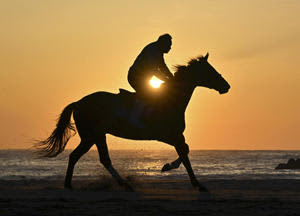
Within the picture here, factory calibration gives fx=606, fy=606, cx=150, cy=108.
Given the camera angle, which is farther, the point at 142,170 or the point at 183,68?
the point at 142,170

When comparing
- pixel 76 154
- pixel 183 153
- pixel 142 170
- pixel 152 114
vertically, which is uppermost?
pixel 152 114

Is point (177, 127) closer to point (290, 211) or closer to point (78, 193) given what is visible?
point (78, 193)

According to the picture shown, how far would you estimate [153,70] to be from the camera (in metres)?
12.8

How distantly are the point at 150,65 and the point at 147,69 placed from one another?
11 centimetres

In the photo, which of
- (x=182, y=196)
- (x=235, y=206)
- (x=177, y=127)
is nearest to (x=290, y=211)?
(x=235, y=206)

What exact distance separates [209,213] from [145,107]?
407 centimetres

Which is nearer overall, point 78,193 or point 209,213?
point 209,213

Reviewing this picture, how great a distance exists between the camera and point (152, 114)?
12.9 metres

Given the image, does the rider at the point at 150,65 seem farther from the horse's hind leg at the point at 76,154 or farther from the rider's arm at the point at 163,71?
the horse's hind leg at the point at 76,154

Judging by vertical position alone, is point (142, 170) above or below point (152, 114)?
below

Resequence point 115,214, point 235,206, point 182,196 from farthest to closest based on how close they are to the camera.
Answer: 1. point 182,196
2. point 235,206
3. point 115,214

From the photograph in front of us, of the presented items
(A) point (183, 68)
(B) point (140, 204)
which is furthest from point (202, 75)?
(B) point (140, 204)

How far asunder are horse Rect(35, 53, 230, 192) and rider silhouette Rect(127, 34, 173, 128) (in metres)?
0.11

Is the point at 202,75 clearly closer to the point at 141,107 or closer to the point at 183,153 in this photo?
the point at 141,107
